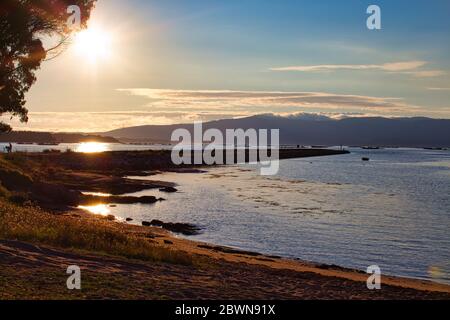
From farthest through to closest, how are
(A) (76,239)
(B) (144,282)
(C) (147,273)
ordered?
(A) (76,239), (C) (147,273), (B) (144,282)

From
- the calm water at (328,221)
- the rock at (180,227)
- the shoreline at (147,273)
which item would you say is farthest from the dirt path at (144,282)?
the rock at (180,227)

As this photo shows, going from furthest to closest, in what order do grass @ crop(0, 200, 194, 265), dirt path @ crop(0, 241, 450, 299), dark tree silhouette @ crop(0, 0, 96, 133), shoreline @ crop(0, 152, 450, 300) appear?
dark tree silhouette @ crop(0, 0, 96, 133) < grass @ crop(0, 200, 194, 265) < shoreline @ crop(0, 152, 450, 300) < dirt path @ crop(0, 241, 450, 299)

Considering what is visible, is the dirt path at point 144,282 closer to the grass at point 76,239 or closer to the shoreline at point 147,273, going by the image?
the shoreline at point 147,273

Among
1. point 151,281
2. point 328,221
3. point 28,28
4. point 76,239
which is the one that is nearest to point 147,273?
point 151,281

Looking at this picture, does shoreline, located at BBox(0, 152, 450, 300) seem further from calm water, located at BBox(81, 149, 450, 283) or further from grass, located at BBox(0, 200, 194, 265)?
calm water, located at BBox(81, 149, 450, 283)

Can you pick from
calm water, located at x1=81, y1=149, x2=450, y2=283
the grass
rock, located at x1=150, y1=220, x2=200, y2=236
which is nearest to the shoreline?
the grass

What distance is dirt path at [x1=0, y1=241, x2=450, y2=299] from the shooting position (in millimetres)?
11781

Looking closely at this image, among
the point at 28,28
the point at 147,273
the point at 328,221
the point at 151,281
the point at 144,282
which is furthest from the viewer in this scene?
the point at 328,221

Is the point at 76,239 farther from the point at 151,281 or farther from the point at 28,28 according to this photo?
the point at 28,28

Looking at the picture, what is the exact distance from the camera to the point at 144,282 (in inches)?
526

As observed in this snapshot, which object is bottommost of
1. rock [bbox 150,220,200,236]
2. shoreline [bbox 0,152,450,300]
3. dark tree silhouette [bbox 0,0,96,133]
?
rock [bbox 150,220,200,236]
